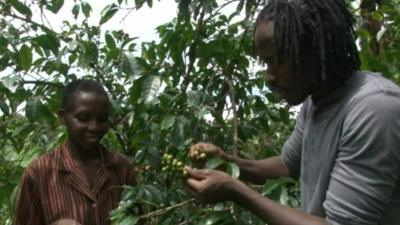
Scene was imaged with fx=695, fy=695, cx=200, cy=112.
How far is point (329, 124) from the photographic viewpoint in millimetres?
1795

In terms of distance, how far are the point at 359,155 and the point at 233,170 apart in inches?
Result: 19.6

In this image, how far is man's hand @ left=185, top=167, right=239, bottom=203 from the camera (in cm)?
181

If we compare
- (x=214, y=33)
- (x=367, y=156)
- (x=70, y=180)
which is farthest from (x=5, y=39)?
(x=367, y=156)

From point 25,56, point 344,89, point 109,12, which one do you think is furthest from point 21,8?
point 344,89

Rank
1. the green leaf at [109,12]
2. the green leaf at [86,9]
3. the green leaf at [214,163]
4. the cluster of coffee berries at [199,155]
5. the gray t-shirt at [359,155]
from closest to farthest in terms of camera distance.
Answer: the gray t-shirt at [359,155] → the green leaf at [214,163] → the cluster of coffee berries at [199,155] → the green leaf at [109,12] → the green leaf at [86,9]

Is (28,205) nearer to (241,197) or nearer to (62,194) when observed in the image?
(62,194)

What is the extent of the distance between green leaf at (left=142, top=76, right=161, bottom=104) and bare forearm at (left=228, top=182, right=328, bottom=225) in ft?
3.18

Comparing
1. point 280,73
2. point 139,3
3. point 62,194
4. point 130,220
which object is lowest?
point 62,194

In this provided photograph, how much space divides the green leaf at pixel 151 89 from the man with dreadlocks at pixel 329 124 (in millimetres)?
858

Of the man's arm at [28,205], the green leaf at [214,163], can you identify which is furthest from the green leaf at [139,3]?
the green leaf at [214,163]

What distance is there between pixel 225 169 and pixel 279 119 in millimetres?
1087

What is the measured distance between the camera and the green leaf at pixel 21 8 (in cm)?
306

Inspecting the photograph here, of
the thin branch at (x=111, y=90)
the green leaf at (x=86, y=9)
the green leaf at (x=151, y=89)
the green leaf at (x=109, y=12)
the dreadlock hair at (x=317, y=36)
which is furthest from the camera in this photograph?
the green leaf at (x=86, y=9)

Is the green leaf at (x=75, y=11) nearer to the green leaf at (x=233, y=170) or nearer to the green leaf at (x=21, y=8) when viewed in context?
the green leaf at (x=21, y=8)
